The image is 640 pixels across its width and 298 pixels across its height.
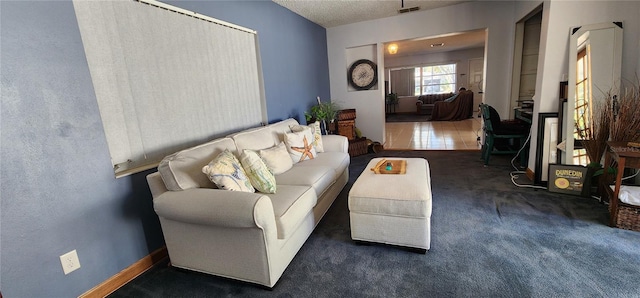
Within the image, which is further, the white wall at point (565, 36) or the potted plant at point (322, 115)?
the potted plant at point (322, 115)

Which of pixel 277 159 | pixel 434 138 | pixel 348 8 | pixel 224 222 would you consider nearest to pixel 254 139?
pixel 277 159

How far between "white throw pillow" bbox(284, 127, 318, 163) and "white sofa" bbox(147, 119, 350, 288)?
71cm

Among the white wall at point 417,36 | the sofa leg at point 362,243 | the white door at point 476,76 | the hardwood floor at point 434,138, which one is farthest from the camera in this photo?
the white door at point 476,76

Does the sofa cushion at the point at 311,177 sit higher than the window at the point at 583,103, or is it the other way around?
the window at the point at 583,103

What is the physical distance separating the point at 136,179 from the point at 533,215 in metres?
3.12

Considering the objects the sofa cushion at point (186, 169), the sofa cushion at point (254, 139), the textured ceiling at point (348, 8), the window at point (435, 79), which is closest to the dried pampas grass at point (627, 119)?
the textured ceiling at point (348, 8)

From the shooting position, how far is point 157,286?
1.80m

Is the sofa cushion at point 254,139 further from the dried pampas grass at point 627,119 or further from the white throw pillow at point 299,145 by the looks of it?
the dried pampas grass at point 627,119

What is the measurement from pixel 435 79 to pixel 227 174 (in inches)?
432

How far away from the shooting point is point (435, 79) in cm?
1106

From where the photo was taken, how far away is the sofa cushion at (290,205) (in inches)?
67.7

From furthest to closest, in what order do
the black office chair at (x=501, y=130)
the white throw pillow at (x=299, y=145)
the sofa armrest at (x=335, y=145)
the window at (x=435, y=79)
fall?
the window at (x=435, y=79)
the black office chair at (x=501, y=130)
the sofa armrest at (x=335, y=145)
the white throw pillow at (x=299, y=145)

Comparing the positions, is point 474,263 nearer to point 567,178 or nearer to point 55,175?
point 567,178

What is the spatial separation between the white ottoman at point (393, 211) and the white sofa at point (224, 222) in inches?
15.1
